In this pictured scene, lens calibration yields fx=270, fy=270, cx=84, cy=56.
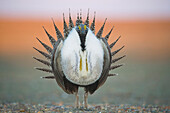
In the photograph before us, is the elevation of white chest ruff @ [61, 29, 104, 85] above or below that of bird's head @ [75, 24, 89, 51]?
below

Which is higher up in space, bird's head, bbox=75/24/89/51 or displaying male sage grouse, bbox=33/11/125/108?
bird's head, bbox=75/24/89/51

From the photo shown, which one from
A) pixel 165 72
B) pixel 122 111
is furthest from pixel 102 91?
pixel 122 111

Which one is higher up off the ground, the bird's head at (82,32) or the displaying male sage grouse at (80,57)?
the bird's head at (82,32)

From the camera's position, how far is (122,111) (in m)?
5.20

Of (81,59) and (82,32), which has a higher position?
(82,32)

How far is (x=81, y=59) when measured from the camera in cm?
415

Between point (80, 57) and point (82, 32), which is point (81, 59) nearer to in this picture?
point (80, 57)

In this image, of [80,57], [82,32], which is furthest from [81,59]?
[82,32]

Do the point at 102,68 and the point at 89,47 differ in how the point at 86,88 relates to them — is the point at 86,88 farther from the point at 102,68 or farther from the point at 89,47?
the point at 89,47

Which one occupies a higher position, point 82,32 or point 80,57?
point 82,32

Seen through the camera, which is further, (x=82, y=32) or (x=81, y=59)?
(x=82, y=32)

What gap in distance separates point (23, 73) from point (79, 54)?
11.2 m

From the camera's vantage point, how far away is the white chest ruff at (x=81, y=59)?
13.7 ft

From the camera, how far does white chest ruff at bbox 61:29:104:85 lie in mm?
4164
